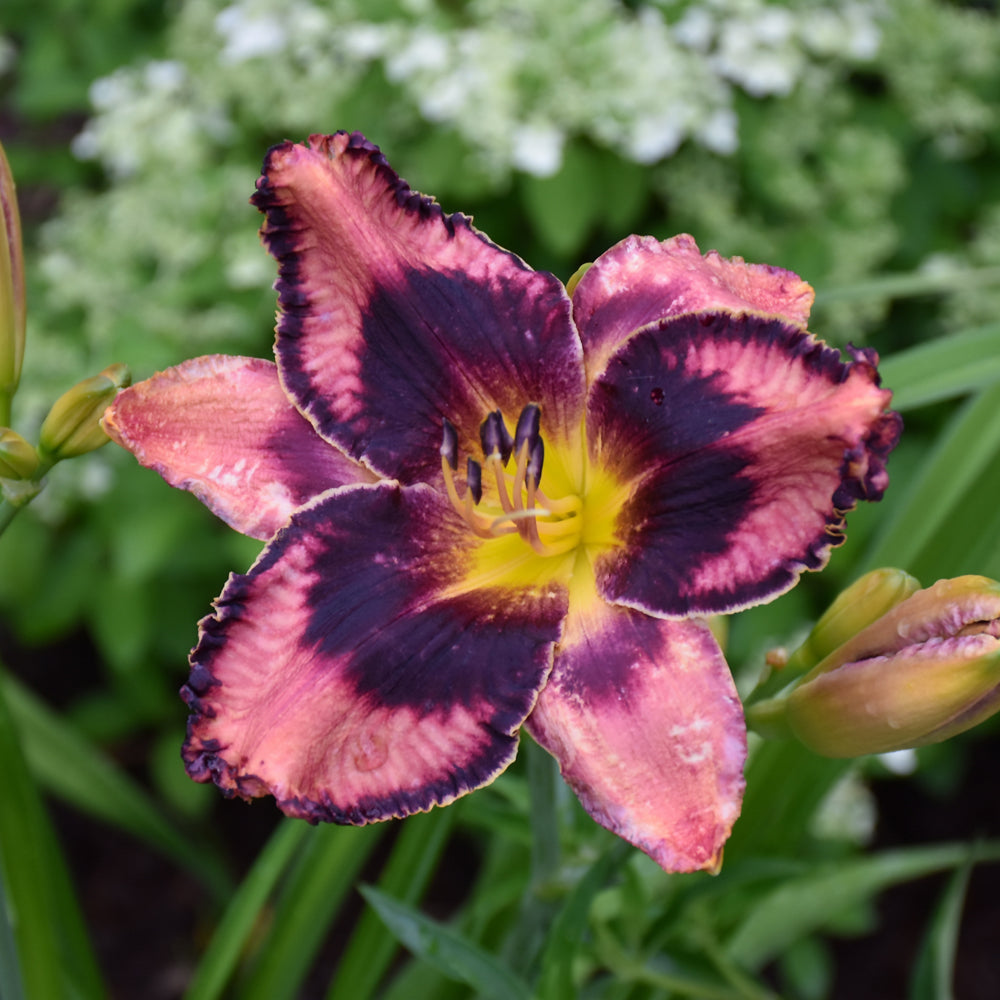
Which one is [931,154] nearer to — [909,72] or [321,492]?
[909,72]

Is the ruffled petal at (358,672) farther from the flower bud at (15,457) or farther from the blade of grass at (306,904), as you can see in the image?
the blade of grass at (306,904)

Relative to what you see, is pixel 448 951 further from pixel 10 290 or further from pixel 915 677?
pixel 10 290

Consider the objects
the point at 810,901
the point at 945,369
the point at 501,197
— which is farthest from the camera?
the point at 501,197

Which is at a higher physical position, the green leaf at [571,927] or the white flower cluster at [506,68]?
the white flower cluster at [506,68]

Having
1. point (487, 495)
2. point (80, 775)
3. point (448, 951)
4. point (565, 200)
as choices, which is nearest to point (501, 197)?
point (565, 200)

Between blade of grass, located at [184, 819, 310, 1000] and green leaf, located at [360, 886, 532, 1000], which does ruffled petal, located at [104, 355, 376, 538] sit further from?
blade of grass, located at [184, 819, 310, 1000]

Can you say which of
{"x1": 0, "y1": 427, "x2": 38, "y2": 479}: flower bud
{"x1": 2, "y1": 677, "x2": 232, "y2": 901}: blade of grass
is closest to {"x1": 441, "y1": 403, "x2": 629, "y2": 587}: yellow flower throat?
{"x1": 0, "y1": 427, "x2": 38, "y2": 479}: flower bud

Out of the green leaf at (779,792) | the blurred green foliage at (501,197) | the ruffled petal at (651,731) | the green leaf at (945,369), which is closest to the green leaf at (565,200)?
the blurred green foliage at (501,197)

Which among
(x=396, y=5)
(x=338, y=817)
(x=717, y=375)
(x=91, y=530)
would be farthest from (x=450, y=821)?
(x=396, y=5)
